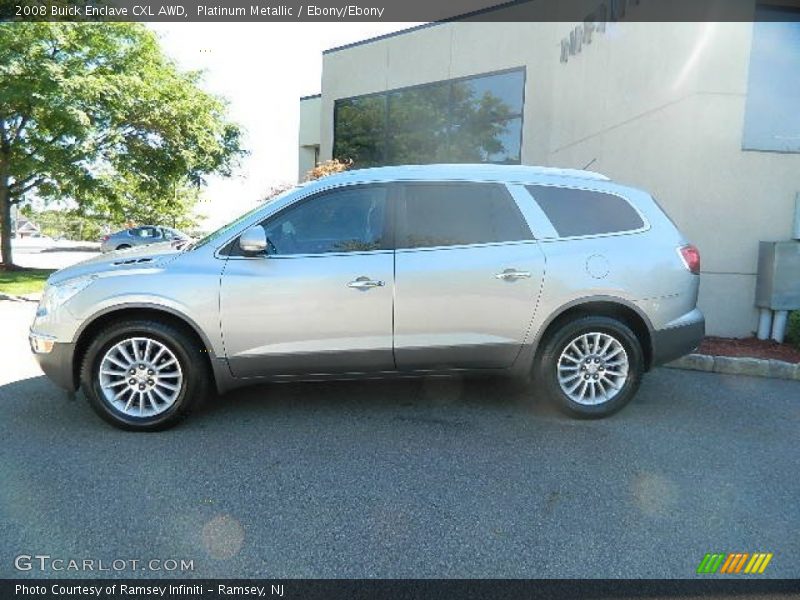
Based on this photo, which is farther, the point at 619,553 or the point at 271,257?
→ the point at 271,257

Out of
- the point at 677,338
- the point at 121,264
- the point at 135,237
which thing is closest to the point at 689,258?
the point at 677,338

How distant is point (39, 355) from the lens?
3.93m

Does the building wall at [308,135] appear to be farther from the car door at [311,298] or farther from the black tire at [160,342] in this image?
the black tire at [160,342]

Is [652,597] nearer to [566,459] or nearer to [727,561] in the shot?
[727,561]

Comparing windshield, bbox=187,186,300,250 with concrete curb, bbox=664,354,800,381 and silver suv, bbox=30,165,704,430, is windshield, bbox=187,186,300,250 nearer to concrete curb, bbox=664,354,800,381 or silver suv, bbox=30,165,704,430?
silver suv, bbox=30,165,704,430

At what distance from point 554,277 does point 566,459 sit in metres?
1.36

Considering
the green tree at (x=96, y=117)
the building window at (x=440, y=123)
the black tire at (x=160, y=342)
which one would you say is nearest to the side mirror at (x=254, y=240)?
the black tire at (x=160, y=342)

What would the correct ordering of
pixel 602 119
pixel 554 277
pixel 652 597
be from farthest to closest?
pixel 602 119, pixel 554 277, pixel 652 597

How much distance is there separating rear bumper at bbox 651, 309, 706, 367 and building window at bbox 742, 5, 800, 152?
4098 millimetres

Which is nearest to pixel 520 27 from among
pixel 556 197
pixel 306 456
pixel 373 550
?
pixel 556 197

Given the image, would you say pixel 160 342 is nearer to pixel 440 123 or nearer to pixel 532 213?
pixel 532 213

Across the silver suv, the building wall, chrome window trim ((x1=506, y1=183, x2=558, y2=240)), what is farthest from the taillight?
the building wall

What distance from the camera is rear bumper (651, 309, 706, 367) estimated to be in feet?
14.4

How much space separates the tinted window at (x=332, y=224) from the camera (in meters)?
4.09
